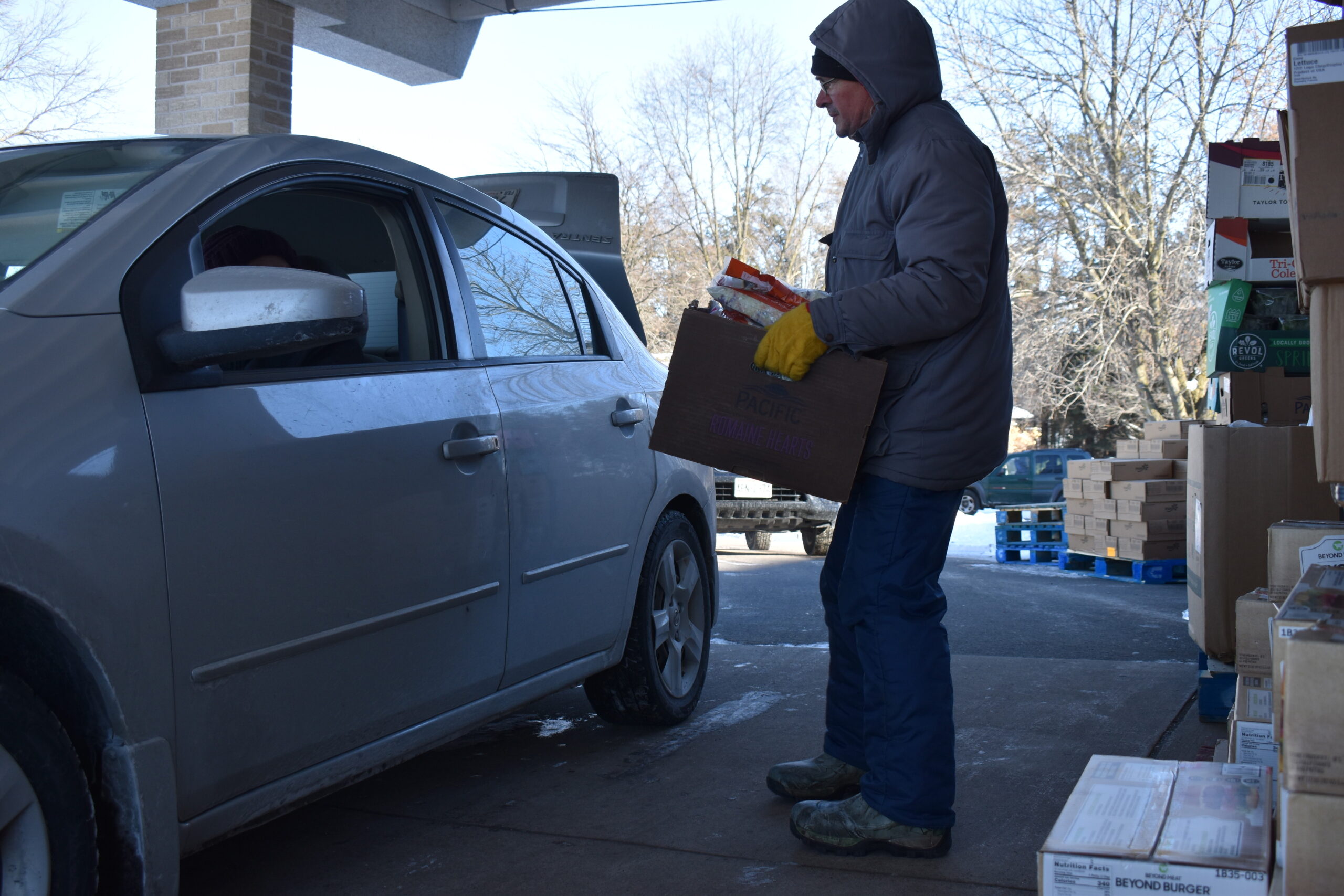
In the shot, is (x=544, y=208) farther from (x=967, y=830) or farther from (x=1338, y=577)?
(x=1338, y=577)

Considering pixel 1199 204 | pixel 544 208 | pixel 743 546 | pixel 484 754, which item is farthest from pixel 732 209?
pixel 484 754

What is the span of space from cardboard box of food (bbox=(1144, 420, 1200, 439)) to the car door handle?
8073mm

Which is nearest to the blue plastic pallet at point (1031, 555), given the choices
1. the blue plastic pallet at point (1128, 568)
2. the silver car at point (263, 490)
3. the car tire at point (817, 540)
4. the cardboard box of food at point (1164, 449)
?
the blue plastic pallet at point (1128, 568)

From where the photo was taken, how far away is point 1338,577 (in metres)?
2.26

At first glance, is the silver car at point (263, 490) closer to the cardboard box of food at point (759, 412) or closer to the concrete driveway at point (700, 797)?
the concrete driveway at point (700, 797)

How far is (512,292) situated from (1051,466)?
20634 millimetres

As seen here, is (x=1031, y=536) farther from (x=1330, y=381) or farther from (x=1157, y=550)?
(x=1330, y=381)

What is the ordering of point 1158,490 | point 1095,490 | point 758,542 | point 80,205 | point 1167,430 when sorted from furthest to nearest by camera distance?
point 758,542 → point 1167,430 → point 1095,490 → point 1158,490 → point 80,205

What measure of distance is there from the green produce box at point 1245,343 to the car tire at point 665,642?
2263 millimetres

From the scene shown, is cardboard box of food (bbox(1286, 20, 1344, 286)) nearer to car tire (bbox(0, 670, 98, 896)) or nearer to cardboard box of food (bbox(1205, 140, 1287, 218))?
car tire (bbox(0, 670, 98, 896))

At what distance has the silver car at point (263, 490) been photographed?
178cm

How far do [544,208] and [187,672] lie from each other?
136 inches

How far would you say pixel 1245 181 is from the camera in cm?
470

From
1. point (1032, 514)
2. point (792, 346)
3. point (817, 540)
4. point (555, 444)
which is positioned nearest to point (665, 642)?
point (555, 444)
